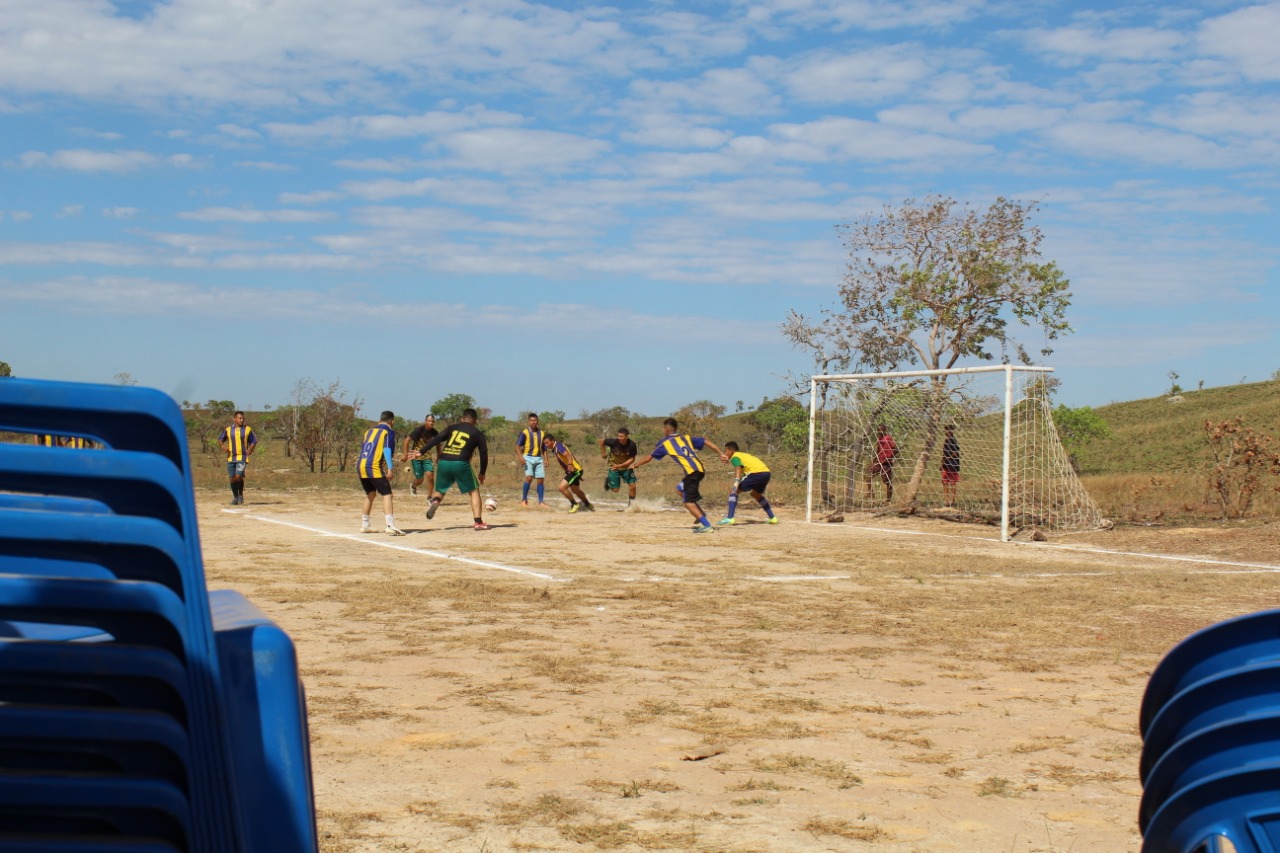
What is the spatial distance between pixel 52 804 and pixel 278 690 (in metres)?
0.33

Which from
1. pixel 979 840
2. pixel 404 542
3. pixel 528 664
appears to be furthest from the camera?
pixel 404 542

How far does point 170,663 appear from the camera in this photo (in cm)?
178

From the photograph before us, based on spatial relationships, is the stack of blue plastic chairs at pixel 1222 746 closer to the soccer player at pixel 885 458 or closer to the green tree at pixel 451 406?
the soccer player at pixel 885 458

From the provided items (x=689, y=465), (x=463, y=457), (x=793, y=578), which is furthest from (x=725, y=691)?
(x=463, y=457)

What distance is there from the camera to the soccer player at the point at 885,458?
25.1 metres

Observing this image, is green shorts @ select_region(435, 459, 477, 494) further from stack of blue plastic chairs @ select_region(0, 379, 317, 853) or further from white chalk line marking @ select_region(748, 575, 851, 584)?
stack of blue plastic chairs @ select_region(0, 379, 317, 853)

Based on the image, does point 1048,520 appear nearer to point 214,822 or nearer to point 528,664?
point 528,664

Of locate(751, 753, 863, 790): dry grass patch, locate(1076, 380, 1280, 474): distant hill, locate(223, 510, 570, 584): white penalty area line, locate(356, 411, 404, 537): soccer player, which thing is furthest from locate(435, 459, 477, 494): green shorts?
locate(1076, 380, 1280, 474): distant hill

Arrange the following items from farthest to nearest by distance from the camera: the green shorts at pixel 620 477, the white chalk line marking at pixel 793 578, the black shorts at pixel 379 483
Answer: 1. the green shorts at pixel 620 477
2. the black shorts at pixel 379 483
3. the white chalk line marking at pixel 793 578

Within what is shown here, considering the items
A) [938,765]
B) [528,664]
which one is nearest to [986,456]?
[528,664]

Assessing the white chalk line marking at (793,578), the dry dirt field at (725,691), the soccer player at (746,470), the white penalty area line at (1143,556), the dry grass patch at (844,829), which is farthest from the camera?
the soccer player at (746,470)

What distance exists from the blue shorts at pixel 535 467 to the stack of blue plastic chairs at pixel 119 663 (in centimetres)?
2377

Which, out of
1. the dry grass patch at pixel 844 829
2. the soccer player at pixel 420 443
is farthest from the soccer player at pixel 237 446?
the dry grass patch at pixel 844 829

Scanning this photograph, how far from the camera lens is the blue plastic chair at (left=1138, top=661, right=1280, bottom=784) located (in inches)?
81.7
